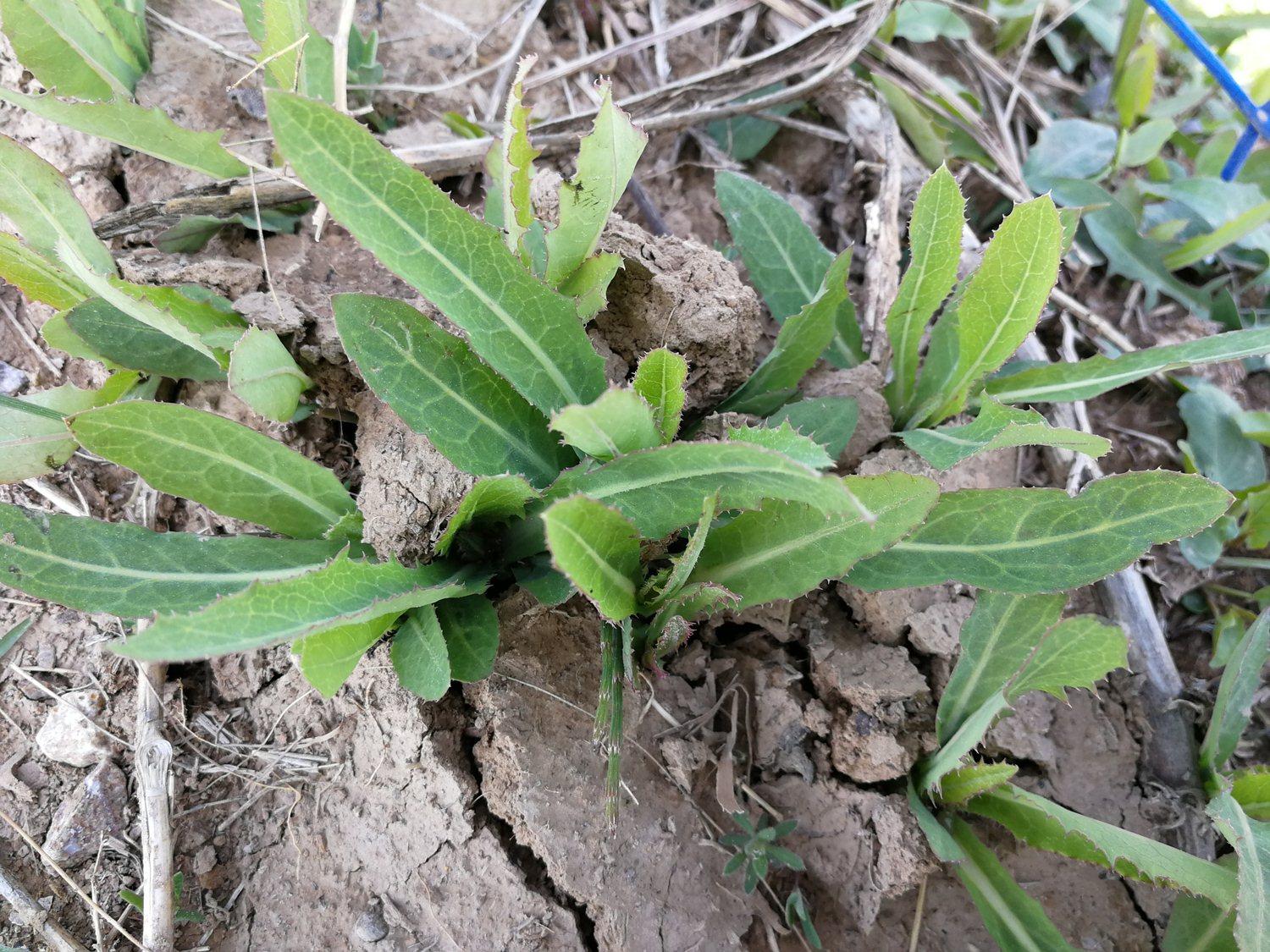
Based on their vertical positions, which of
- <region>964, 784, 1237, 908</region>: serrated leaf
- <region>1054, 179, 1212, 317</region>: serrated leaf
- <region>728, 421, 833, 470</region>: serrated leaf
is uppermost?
<region>728, 421, 833, 470</region>: serrated leaf

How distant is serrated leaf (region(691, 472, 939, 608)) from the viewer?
4.13ft

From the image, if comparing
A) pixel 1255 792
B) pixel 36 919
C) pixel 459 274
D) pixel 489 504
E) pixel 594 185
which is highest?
pixel 594 185

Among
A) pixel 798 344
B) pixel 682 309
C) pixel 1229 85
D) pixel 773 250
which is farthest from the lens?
pixel 1229 85

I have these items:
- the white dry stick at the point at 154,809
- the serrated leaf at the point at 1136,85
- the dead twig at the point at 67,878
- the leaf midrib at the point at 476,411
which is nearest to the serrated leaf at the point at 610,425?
the leaf midrib at the point at 476,411

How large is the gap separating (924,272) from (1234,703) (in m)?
1.12

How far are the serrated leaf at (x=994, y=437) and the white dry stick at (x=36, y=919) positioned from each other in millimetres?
1780

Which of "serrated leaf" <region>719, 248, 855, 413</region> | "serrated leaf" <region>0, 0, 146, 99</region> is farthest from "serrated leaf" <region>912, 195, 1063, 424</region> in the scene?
"serrated leaf" <region>0, 0, 146, 99</region>

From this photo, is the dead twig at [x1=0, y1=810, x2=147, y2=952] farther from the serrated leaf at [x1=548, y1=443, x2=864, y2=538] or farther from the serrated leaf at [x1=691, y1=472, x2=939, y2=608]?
the serrated leaf at [x1=691, y1=472, x2=939, y2=608]

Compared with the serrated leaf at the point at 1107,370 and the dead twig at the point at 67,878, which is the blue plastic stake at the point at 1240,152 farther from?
the dead twig at the point at 67,878

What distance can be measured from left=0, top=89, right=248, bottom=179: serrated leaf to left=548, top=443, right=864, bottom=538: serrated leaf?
1.08 m

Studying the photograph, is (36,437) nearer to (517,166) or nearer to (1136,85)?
(517,166)

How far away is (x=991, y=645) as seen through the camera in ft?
5.15

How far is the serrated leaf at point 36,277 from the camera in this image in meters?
1.52

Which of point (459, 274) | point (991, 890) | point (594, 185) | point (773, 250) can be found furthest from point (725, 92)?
point (991, 890)
